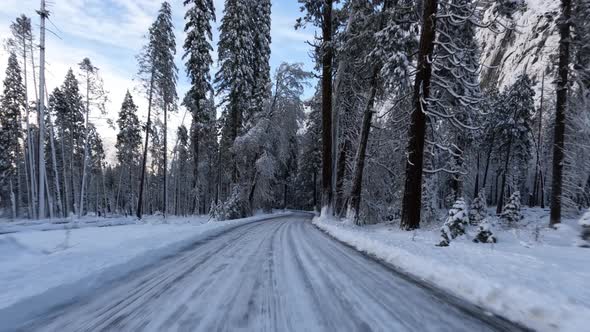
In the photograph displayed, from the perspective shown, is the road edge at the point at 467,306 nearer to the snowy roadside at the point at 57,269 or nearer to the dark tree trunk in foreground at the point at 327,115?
the snowy roadside at the point at 57,269

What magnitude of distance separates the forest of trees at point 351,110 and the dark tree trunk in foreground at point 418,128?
39 millimetres

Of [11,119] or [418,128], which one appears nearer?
[418,128]

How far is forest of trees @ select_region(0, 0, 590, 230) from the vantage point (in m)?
9.85

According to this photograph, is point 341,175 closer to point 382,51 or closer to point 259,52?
point 382,51

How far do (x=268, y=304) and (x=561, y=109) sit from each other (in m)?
17.1

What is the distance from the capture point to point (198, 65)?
2483 centimetres

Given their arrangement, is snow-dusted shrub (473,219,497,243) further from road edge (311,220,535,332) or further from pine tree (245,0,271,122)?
pine tree (245,0,271,122)

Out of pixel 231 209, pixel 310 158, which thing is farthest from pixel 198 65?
pixel 310 158

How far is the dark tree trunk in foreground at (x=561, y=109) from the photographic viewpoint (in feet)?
42.8

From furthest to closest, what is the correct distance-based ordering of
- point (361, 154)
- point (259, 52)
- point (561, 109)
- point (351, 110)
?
point (259, 52)
point (351, 110)
point (361, 154)
point (561, 109)

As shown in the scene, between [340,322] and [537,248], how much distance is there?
5.38 m

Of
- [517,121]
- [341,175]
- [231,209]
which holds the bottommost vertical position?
[231,209]

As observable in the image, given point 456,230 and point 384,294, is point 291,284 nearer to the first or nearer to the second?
point 384,294

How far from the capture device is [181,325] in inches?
85.7
